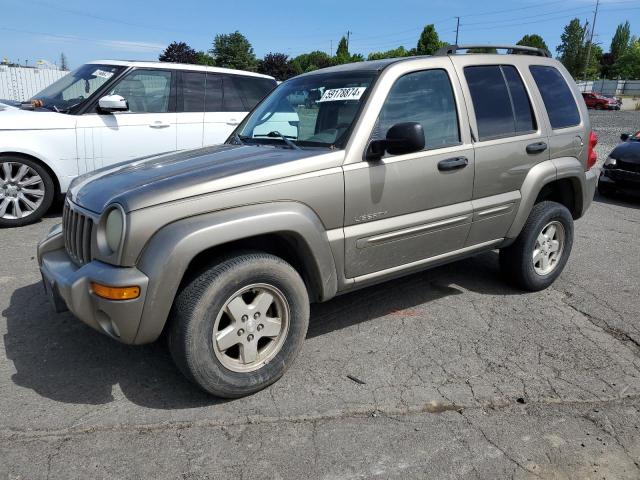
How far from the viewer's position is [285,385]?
318 centimetres

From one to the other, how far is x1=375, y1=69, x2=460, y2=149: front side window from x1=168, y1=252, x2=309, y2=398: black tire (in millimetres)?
1150

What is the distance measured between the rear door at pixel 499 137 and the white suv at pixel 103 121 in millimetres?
4164

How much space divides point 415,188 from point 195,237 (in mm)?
1532

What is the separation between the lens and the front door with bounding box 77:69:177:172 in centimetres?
645

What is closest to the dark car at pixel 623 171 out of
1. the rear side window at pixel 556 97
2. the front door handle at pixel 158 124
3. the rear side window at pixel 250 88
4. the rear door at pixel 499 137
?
the rear side window at pixel 556 97

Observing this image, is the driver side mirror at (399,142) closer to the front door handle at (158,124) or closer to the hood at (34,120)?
the front door handle at (158,124)

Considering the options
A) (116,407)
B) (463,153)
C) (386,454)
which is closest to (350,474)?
(386,454)

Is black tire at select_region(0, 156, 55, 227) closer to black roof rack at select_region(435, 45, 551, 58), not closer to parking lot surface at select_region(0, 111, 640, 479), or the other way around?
parking lot surface at select_region(0, 111, 640, 479)

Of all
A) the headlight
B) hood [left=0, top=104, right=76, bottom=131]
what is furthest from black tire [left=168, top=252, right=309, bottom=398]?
hood [left=0, top=104, right=76, bottom=131]

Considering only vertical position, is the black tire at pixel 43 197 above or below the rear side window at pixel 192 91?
below

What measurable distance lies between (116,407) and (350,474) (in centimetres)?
133

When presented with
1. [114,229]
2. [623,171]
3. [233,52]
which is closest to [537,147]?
[114,229]

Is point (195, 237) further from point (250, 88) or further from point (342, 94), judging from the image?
point (250, 88)

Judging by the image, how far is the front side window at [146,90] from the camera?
6.71 metres
